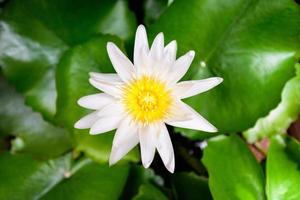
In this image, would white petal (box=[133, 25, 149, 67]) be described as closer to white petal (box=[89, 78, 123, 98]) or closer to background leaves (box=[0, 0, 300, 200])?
white petal (box=[89, 78, 123, 98])

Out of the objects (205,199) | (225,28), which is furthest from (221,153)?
(225,28)

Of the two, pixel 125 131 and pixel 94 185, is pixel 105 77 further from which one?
pixel 94 185

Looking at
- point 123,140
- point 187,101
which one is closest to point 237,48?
point 187,101

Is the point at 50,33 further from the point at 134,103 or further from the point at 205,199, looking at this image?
the point at 205,199

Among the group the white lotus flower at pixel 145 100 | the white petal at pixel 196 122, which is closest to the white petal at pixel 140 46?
the white lotus flower at pixel 145 100

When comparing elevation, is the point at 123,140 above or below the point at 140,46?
below

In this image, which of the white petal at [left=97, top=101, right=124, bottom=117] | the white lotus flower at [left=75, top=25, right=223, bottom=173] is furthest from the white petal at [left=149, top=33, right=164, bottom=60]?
the white petal at [left=97, top=101, right=124, bottom=117]

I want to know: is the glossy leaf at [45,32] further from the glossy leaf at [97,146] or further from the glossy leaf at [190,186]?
the glossy leaf at [190,186]
